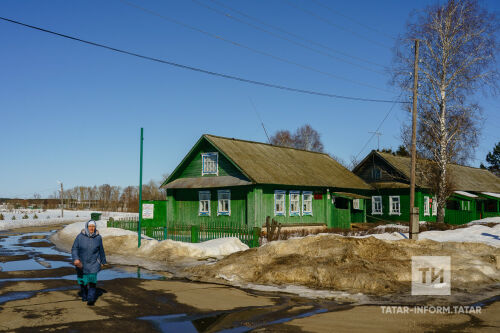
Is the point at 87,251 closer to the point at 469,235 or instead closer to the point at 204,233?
the point at 204,233

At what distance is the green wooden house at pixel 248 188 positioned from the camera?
1060 inches

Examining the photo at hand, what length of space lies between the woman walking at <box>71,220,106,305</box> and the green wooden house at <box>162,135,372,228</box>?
16.4 metres

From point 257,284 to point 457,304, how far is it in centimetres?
477

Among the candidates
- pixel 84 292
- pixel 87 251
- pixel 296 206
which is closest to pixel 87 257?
pixel 87 251

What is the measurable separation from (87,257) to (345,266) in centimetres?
658

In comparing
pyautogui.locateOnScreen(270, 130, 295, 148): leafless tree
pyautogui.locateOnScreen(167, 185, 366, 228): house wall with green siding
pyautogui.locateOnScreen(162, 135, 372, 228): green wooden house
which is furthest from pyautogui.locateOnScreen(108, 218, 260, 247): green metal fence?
pyautogui.locateOnScreen(270, 130, 295, 148): leafless tree

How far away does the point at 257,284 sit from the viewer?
39.4 feet

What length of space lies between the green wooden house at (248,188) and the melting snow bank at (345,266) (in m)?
11.1

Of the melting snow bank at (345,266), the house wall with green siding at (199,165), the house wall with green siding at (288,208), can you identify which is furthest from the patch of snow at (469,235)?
the house wall with green siding at (199,165)

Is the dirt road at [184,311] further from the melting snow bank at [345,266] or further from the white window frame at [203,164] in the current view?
the white window frame at [203,164]

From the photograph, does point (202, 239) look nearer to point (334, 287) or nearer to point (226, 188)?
point (226, 188)

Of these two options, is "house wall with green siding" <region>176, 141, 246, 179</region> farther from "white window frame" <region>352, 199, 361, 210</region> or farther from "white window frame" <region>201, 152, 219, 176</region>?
"white window frame" <region>352, 199, 361, 210</region>

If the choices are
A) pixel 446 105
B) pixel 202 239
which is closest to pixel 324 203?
pixel 446 105

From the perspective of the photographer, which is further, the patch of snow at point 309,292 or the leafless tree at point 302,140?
the leafless tree at point 302,140
